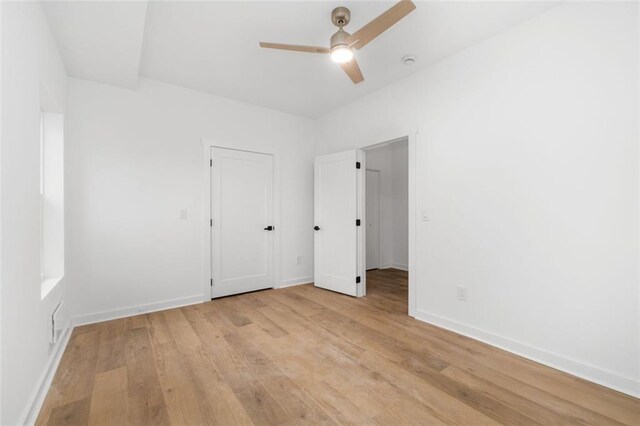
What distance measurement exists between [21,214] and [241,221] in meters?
2.46

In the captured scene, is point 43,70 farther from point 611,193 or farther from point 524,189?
point 611,193

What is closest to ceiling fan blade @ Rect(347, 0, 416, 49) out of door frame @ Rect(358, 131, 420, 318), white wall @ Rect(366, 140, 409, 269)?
door frame @ Rect(358, 131, 420, 318)

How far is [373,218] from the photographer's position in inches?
224

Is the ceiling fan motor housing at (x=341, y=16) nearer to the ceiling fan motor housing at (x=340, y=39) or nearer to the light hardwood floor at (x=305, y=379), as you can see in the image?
the ceiling fan motor housing at (x=340, y=39)

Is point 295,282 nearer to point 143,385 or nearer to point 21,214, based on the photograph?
point 143,385

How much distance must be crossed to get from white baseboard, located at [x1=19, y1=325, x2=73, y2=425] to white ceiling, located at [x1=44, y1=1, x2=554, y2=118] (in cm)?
245

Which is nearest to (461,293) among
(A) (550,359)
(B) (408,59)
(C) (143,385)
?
(A) (550,359)

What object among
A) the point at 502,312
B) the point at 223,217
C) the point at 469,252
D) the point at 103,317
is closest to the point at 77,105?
the point at 223,217

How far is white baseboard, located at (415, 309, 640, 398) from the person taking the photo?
5.78 feet

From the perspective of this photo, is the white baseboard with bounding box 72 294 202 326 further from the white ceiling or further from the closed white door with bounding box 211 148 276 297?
the white ceiling

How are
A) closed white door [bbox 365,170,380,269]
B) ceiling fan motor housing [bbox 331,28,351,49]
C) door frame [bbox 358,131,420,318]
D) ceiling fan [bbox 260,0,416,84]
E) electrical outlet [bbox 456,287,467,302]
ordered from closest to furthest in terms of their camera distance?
ceiling fan [bbox 260,0,416,84], ceiling fan motor housing [bbox 331,28,351,49], electrical outlet [bbox 456,287,467,302], door frame [bbox 358,131,420,318], closed white door [bbox 365,170,380,269]

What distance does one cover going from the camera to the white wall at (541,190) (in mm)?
1804

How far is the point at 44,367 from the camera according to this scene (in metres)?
1.79

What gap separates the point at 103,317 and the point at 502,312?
391cm
